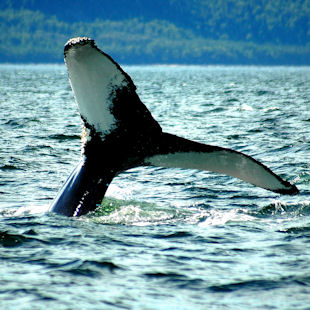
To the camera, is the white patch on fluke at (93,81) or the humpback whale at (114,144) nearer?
the white patch on fluke at (93,81)

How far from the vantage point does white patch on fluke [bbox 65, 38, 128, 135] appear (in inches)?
235

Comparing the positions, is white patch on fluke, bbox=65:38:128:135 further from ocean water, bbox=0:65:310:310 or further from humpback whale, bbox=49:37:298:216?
ocean water, bbox=0:65:310:310

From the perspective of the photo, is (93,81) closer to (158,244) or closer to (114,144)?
(114,144)

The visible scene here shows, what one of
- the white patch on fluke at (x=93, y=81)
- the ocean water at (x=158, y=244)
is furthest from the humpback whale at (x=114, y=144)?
the ocean water at (x=158, y=244)

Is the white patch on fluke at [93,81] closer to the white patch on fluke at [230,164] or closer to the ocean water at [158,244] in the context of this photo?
the white patch on fluke at [230,164]

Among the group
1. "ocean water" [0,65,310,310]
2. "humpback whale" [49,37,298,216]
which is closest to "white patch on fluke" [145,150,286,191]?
"humpback whale" [49,37,298,216]

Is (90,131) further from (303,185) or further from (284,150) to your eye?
(284,150)

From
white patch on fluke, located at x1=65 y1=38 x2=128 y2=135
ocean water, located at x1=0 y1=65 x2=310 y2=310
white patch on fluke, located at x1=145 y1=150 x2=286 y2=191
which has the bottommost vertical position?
ocean water, located at x1=0 y1=65 x2=310 y2=310

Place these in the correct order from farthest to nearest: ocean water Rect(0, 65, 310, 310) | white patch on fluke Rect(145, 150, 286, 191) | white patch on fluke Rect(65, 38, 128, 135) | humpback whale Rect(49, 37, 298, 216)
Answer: white patch on fluke Rect(145, 150, 286, 191) < humpback whale Rect(49, 37, 298, 216) < white patch on fluke Rect(65, 38, 128, 135) < ocean water Rect(0, 65, 310, 310)

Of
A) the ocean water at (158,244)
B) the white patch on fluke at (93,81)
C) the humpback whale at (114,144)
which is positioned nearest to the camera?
the ocean water at (158,244)

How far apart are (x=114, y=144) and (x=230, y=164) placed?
4.36 feet

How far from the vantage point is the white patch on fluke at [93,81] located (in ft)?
19.6

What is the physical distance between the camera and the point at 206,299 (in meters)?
5.26

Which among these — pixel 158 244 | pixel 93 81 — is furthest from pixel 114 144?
pixel 158 244
